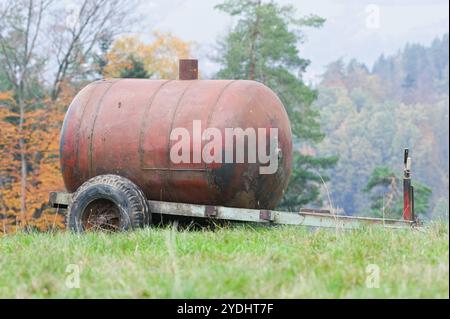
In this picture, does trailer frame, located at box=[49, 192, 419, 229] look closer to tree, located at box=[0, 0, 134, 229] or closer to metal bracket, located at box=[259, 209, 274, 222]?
metal bracket, located at box=[259, 209, 274, 222]

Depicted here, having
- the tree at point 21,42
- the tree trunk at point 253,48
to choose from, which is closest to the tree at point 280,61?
the tree trunk at point 253,48

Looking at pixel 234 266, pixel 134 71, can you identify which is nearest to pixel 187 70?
pixel 234 266

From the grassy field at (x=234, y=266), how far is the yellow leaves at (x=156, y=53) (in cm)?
2570

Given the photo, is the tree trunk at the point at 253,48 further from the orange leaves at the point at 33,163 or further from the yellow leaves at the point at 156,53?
the orange leaves at the point at 33,163

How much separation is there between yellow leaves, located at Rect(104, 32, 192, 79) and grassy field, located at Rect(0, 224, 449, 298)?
2570 cm

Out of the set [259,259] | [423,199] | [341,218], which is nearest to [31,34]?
[423,199]

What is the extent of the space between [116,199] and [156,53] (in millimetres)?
31053

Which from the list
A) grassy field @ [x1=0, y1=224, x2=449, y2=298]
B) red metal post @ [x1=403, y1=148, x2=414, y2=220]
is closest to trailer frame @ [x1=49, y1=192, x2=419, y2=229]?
red metal post @ [x1=403, y1=148, x2=414, y2=220]

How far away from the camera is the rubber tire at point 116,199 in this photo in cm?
947

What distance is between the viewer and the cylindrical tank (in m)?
9.61

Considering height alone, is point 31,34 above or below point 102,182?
above
